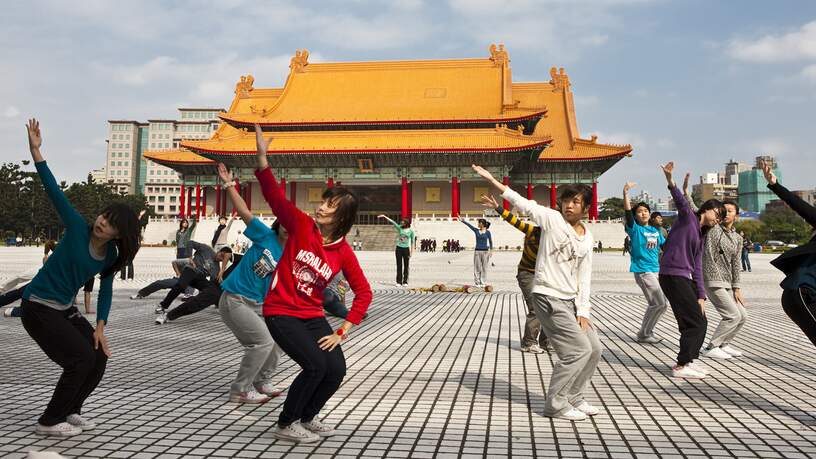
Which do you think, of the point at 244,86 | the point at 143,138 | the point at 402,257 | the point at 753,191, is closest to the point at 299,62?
the point at 244,86

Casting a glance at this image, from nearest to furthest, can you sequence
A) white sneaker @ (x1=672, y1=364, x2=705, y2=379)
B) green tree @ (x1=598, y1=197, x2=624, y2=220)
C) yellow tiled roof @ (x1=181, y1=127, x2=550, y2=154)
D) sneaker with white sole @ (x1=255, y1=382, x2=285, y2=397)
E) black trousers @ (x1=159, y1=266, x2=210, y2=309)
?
1. sneaker with white sole @ (x1=255, y1=382, x2=285, y2=397)
2. white sneaker @ (x1=672, y1=364, x2=705, y2=379)
3. black trousers @ (x1=159, y1=266, x2=210, y2=309)
4. yellow tiled roof @ (x1=181, y1=127, x2=550, y2=154)
5. green tree @ (x1=598, y1=197, x2=624, y2=220)

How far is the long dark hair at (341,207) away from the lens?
10.1ft

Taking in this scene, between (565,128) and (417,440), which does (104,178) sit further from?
(417,440)

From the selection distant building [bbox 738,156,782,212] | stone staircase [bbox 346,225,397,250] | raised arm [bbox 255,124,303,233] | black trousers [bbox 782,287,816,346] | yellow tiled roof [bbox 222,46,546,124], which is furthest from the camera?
distant building [bbox 738,156,782,212]

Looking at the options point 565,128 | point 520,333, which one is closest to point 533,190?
point 565,128

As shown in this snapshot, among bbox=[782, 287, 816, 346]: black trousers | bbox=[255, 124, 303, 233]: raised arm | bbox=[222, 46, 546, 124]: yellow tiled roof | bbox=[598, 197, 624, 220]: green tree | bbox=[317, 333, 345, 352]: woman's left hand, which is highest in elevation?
bbox=[222, 46, 546, 124]: yellow tiled roof

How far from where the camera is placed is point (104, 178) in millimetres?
127000

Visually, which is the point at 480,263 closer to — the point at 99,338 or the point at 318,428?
the point at 318,428

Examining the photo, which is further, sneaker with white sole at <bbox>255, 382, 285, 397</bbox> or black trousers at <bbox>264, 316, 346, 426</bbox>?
sneaker with white sole at <bbox>255, 382, 285, 397</bbox>

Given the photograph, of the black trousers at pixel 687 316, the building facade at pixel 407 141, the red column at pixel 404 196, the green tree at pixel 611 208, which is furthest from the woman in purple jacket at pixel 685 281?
the green tree at pixel 611 208

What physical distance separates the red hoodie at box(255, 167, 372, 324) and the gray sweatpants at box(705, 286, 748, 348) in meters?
4.02

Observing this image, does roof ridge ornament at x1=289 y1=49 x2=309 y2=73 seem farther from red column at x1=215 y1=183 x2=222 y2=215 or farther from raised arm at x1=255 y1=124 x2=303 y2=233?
raised arm at x1=255 y1=124 x2=303 y2=233

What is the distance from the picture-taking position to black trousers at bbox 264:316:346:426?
3.00m

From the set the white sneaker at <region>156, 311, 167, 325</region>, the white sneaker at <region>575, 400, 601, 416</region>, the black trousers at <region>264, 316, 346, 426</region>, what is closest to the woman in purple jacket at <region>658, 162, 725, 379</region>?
the white sneaker at <region>575, 400, 601, 416</region>
